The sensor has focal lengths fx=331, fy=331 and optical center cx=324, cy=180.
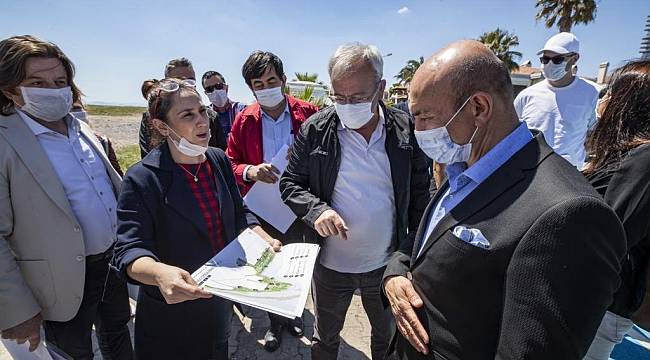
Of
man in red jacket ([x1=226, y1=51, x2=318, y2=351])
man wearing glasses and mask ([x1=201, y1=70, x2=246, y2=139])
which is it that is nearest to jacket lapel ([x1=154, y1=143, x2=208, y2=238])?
man in red jacket ([x1=226, y1=51, x2=318, y2=351])

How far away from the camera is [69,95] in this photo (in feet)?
6.47

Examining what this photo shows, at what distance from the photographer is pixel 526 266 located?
831 mm

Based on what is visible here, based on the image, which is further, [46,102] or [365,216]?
[365,216]

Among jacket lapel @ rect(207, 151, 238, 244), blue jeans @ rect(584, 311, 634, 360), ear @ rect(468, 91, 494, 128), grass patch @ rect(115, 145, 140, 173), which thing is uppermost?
ear @ rect(468, 91, 494, 128)

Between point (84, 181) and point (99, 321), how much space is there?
93 cm

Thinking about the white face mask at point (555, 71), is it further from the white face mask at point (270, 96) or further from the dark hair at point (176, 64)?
the dark hair at point (176, 64)

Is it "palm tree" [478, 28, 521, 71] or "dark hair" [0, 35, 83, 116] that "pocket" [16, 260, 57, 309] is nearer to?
"dark hair" [0, 35, 83, 116]

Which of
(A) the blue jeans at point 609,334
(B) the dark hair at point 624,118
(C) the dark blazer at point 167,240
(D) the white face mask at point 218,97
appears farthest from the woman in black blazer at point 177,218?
(D) the white face mask at point 218,97

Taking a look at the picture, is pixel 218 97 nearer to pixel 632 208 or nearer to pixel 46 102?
pixel 46 102

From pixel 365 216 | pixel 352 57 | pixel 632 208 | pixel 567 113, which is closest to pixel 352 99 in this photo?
pixel 352 57

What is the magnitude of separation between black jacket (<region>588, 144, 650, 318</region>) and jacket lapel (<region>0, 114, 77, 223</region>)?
9.02 feet

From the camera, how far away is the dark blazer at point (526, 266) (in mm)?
790

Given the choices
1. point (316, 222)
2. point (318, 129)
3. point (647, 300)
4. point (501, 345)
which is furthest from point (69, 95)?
point (647, 300)

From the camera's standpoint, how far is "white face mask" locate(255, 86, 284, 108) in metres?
2.77
